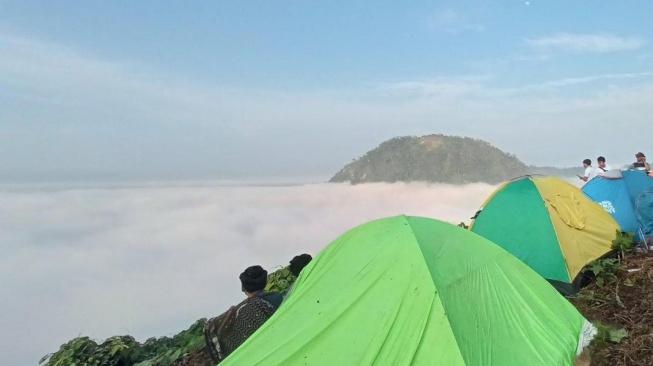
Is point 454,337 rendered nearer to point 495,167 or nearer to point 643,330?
point 643,330

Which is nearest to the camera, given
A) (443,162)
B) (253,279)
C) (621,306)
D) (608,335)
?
(253,279)

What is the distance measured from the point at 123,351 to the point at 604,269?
21.2 feet

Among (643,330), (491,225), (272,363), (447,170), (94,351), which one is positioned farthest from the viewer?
(447,170)

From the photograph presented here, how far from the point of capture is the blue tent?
777cm

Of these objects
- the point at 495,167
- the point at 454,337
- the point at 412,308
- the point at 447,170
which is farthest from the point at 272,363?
the point at 495,167

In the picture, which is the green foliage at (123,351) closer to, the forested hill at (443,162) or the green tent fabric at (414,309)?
the green tent fabric at (414,309)

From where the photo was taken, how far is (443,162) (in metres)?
31.2

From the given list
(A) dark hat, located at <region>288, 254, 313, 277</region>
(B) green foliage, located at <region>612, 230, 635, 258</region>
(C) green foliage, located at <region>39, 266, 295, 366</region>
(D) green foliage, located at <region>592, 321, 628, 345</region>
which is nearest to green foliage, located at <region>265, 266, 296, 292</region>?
(C) green foliage, located at <region>39, 266, 295, 366</region>

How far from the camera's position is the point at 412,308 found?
3.09 metres

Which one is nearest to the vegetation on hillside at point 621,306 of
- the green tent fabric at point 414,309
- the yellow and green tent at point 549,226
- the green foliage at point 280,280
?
the yellow and green tent at point 549,226

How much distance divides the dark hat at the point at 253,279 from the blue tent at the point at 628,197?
19.8ft

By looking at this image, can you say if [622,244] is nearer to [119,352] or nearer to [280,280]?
[280,280]

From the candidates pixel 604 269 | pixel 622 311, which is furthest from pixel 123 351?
pixel 604 269

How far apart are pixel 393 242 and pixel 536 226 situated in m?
3.66
